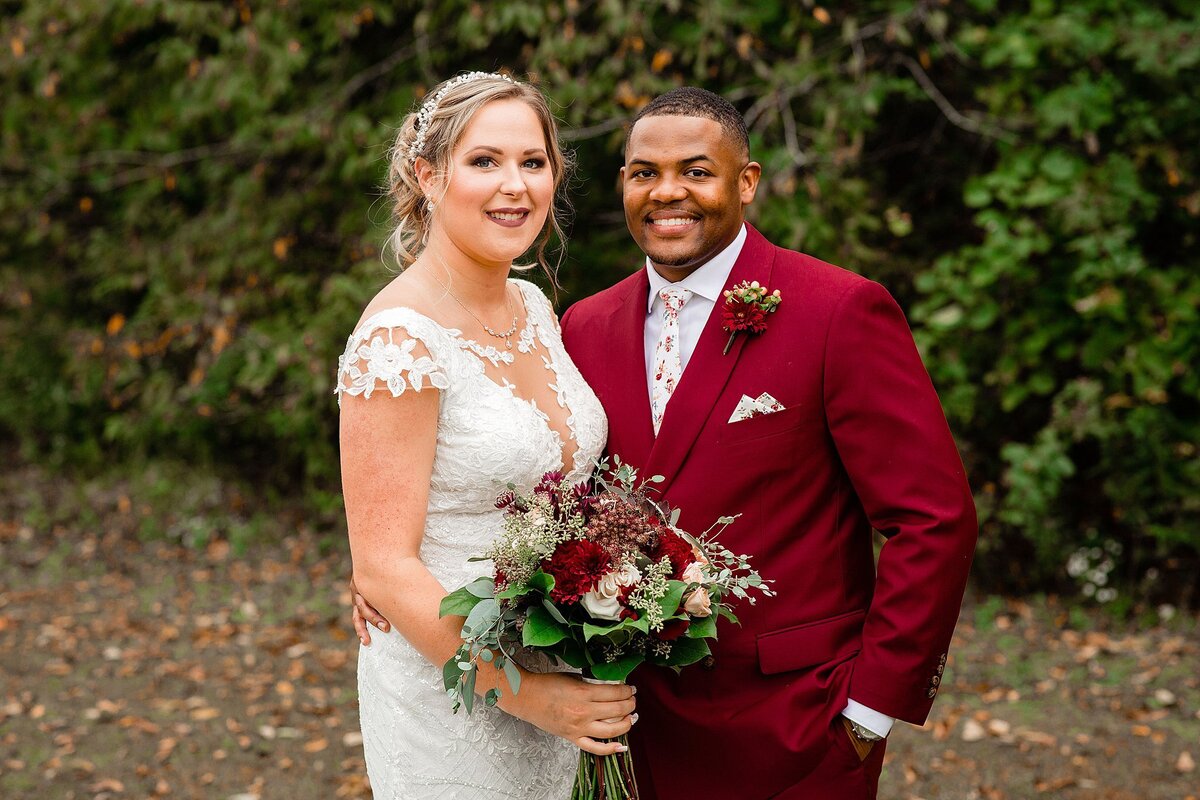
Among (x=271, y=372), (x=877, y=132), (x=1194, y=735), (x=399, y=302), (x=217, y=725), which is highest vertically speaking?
(x=877, y=132)

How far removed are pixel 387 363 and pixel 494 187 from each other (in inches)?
19.0

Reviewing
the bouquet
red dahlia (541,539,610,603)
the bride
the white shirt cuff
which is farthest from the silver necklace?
the white shirt cuff

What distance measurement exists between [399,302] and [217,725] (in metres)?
3.42

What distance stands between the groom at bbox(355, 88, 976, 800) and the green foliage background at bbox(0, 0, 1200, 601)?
7.23 feet

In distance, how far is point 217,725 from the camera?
5.17 metres

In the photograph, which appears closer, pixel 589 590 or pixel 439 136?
pixel 589 590

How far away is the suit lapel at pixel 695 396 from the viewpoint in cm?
252

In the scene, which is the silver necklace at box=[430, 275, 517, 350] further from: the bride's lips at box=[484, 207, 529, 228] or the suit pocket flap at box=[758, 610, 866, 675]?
the suit pocket flap at box=[758, 610, 866, 675]

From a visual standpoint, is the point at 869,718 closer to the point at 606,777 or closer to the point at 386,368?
the point at 606,777

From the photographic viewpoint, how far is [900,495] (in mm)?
2422

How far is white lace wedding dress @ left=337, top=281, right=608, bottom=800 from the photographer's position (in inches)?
94.5

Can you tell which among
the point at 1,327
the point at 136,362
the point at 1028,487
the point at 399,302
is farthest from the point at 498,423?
the point at 1,327

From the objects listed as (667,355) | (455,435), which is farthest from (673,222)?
(455,435)

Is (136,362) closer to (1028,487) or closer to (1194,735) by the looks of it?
(1028,487)
